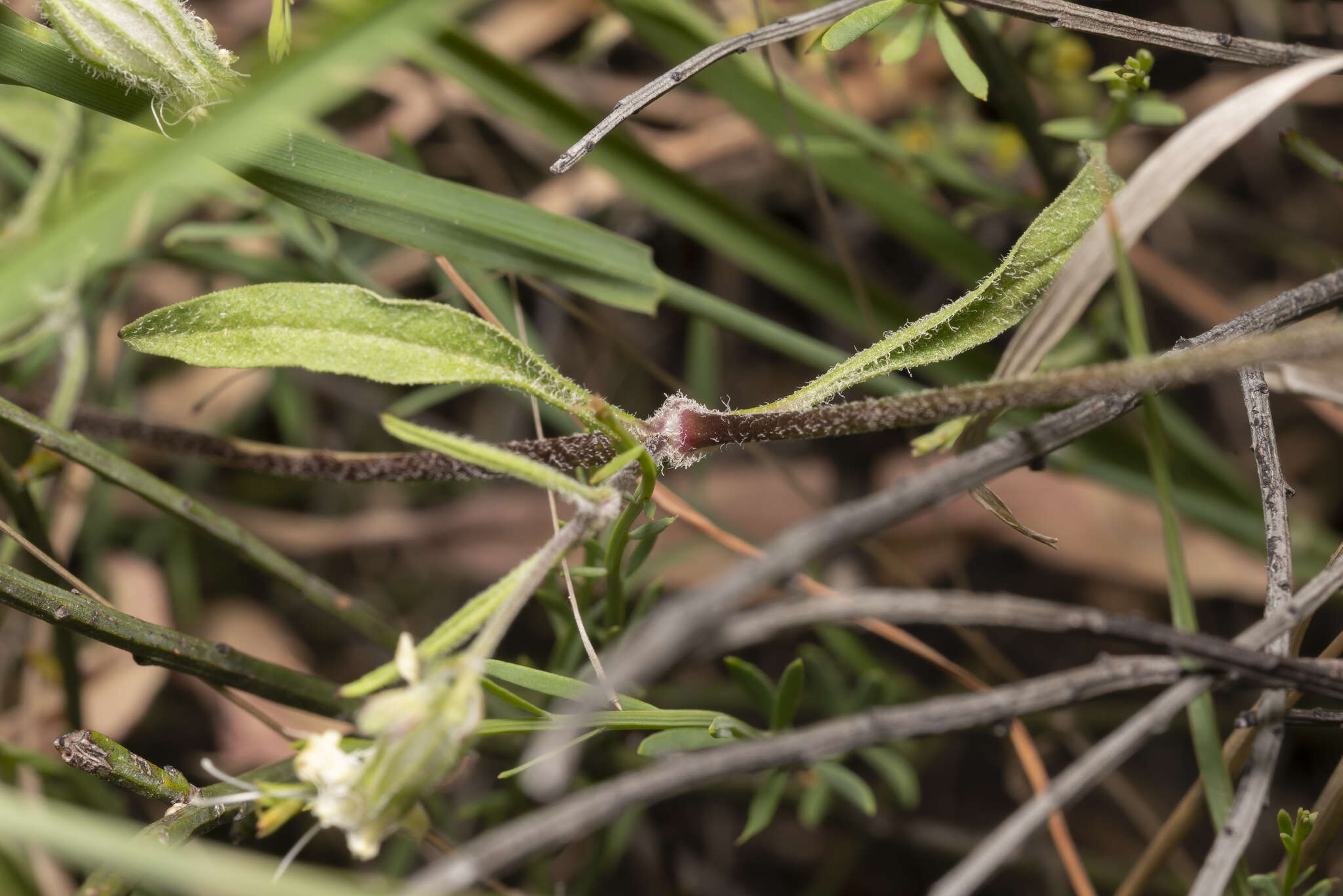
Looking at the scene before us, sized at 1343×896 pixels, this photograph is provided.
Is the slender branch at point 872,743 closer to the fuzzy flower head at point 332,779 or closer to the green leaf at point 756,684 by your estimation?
the fuzzy flower head at point 332,779

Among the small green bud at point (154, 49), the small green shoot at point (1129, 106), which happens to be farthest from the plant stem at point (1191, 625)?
the small green bud at point (154, 49)

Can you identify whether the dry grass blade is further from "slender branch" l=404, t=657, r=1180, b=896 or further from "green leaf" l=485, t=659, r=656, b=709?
"green leaf" l=485, t=659, r=656, b=709

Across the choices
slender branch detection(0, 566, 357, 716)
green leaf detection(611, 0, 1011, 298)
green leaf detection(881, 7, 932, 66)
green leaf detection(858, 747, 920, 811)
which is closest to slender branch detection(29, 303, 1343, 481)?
slender branch detection(0, 566, 357, 716)

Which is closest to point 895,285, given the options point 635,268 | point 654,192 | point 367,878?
point 654,192

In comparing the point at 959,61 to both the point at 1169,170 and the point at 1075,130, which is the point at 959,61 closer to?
the point at 1075,130

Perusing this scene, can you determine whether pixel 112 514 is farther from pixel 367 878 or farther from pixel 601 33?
pixel 601 33

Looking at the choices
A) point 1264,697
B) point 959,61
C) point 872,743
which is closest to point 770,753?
point 872,743
